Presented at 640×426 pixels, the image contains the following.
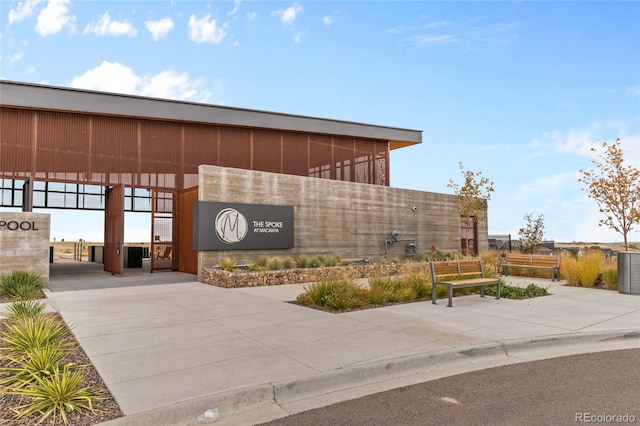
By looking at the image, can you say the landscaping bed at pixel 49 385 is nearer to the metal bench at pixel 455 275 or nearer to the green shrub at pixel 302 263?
the metal bench at pixel 455 275

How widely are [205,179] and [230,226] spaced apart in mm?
1921

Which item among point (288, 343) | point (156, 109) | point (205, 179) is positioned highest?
point (156, 109)

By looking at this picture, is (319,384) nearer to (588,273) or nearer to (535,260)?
(588,273)

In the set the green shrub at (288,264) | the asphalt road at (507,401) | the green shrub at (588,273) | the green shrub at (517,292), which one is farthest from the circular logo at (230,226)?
the asphalt road at (507,401)

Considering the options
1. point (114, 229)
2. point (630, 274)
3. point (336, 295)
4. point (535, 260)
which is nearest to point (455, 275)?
point (336, 295)

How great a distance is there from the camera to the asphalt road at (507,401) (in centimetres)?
390

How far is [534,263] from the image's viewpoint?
614 inches

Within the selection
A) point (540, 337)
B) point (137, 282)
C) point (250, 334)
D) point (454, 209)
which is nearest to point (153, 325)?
point (250, 334)

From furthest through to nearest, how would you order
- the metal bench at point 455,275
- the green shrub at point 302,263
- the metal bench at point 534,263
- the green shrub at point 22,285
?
the green shrub at point 302,263, the metal bench at point 534,263, the green shrub at point 22,285, the metal bench at point 455,275

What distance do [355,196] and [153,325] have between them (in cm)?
1391

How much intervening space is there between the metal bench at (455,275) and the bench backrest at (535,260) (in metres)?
5.38

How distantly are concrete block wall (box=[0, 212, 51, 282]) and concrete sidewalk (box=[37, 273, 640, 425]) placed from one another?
3102 mm

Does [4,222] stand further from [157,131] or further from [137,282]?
[157,131]

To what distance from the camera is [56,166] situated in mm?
17172
